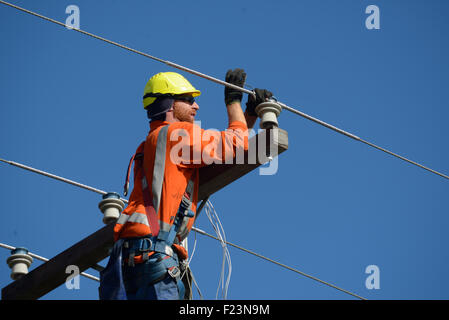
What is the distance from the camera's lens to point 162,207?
7.80m

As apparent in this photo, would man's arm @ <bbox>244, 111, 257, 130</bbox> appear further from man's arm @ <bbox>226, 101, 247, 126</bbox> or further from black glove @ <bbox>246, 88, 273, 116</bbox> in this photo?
man's arm @ <bbox>226, 101, 247, 126</bbox>

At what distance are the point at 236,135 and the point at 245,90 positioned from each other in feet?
1.41

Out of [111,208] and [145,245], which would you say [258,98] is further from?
[111,208]

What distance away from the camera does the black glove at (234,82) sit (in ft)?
27.0

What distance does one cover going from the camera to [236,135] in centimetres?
795

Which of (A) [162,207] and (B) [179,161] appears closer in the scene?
(A) [162,207]

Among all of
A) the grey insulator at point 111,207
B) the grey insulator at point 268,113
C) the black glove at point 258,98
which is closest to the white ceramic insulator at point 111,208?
the grey insulator at point 111,207

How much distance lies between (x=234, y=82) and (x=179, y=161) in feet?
2.79

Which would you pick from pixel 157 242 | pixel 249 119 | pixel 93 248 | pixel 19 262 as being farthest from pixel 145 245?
pixel 19 262

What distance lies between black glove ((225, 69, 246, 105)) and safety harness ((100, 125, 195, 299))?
621mm
